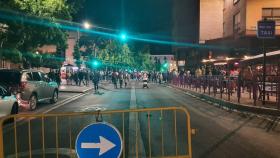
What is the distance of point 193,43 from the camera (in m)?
74.4

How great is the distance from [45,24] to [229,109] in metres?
11.6

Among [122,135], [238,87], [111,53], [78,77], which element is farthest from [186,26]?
[122,135]

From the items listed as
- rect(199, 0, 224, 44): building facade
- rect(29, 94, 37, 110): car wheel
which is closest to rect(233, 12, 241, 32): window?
rect(199, 0, 224, 44): building facade

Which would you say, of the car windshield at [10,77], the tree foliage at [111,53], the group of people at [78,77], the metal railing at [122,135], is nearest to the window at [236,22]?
the group of people at [78,77]

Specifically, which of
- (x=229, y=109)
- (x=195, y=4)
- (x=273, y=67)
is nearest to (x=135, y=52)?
(x=195, y=4)

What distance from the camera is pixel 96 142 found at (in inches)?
226

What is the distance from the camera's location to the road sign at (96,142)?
18.9ft

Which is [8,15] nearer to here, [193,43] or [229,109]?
[229,109]

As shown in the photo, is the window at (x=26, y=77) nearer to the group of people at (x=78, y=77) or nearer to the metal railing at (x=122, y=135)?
the metal railing at (x=122, y=135)

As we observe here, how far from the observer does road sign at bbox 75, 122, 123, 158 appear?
575 centimetres

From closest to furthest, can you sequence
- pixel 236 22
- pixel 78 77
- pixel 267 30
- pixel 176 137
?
pixel 176 137 < pixel 267 30 < pixel 78 77 < pixel 236 22

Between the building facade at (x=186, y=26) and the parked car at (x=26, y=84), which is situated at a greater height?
the building facade at (x=186, y=26)

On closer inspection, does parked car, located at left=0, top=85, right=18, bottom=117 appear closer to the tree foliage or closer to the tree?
the tree

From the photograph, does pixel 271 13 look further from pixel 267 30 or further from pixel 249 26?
pixel 267 30
